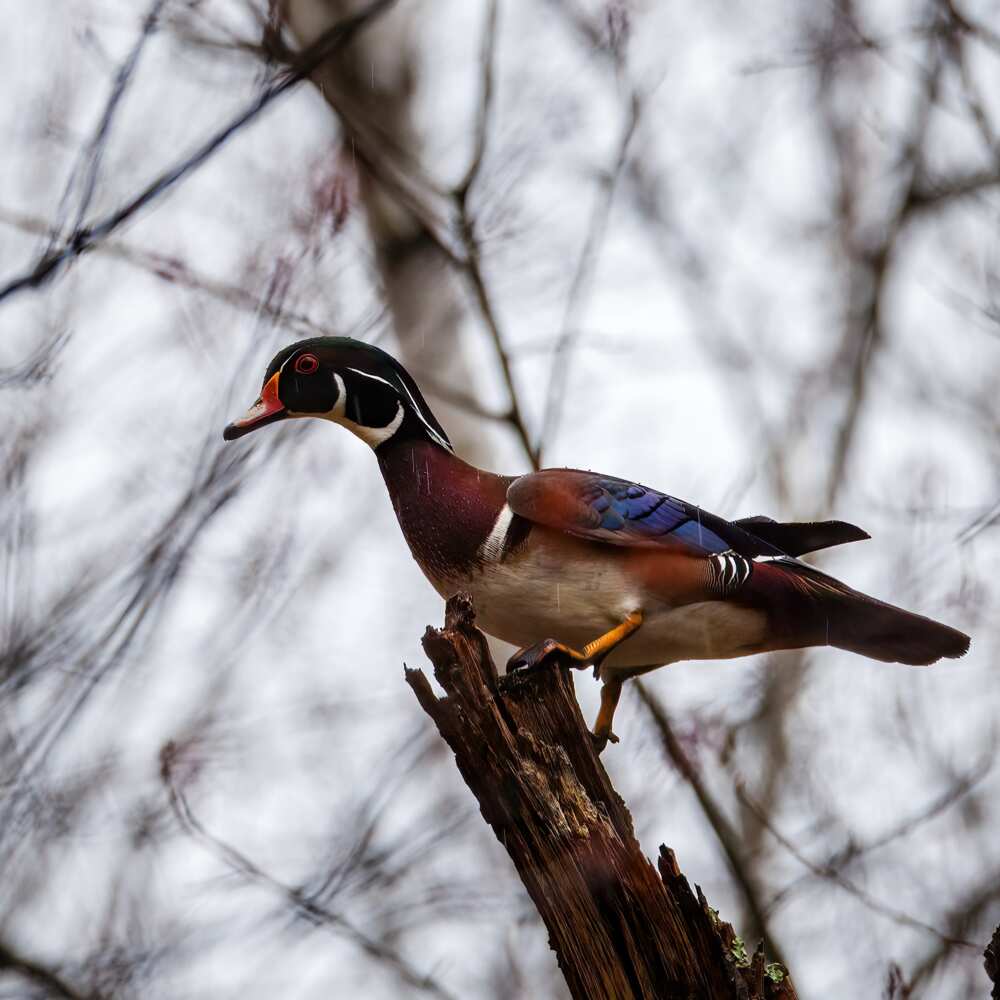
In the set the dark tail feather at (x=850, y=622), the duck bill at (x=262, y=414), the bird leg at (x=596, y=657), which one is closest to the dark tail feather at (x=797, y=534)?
the dark tail feather at (x=850, y=622)

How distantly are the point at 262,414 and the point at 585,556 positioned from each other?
87 centimetres

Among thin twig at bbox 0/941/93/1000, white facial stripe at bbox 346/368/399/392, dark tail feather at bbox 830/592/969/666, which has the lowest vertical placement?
dark tail feather at bbox 830/592/969/666

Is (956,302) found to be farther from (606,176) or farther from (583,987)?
(583,987)

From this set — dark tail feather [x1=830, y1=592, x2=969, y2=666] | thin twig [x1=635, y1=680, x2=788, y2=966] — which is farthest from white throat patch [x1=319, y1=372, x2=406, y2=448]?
thin twig [x1=635, y1=680, x2=788, y2=966]

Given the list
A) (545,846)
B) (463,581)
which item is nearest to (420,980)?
(463,581)

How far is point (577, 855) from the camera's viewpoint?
8.66ft

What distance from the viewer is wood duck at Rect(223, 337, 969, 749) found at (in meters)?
3.37

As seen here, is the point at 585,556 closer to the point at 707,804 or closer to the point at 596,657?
the point at 596,657

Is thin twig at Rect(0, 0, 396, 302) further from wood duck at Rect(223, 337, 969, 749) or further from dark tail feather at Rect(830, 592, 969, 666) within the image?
dark tail feather at Rect(830, 592, 969, 666)

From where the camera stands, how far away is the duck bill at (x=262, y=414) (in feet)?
10.4

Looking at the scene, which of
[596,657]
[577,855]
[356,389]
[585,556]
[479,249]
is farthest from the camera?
[479,249]

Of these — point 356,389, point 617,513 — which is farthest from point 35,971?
point 617,513

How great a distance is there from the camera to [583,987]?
2.61 meters

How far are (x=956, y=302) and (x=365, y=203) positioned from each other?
2.56 meters
